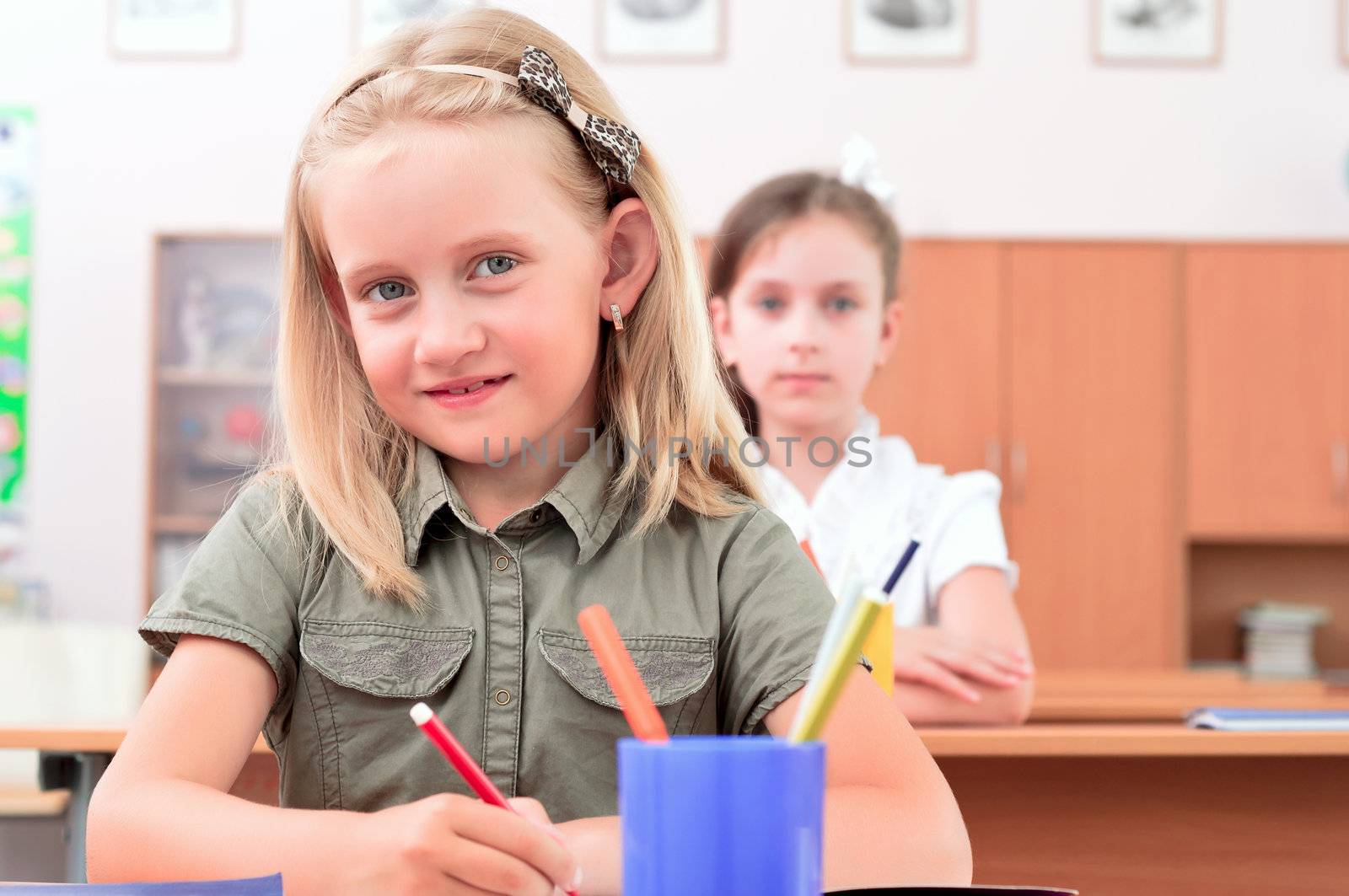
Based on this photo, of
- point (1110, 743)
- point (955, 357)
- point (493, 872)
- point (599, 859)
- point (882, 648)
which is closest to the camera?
point (493, 872)

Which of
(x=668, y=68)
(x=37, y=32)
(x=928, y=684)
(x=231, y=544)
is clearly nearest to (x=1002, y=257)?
(x=668, y=68)

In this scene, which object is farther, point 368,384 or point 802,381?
point 802,381

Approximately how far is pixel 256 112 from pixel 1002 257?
8.32 feet

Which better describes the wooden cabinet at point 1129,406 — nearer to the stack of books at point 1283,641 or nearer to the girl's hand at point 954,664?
the stack of books at point 1283,641

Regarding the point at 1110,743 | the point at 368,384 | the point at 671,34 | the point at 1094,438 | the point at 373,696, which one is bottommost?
the point at 1110,743

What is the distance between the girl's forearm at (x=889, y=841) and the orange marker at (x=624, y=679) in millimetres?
269

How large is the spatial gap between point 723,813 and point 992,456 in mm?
3942

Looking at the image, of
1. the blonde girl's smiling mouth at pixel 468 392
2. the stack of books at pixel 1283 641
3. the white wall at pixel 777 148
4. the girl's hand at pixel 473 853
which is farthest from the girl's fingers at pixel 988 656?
the white wall at pixel 777 148

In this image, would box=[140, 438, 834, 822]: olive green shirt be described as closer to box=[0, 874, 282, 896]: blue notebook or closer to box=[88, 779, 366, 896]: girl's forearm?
box=[88, 779, 366, 896]: girl's forearm

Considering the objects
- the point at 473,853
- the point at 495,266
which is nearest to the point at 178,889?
the point at 473,853

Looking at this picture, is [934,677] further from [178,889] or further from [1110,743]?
[178,889]

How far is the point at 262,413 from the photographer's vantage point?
448cm

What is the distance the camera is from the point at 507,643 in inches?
39.5

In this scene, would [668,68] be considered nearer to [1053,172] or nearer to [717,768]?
[1053,172]
